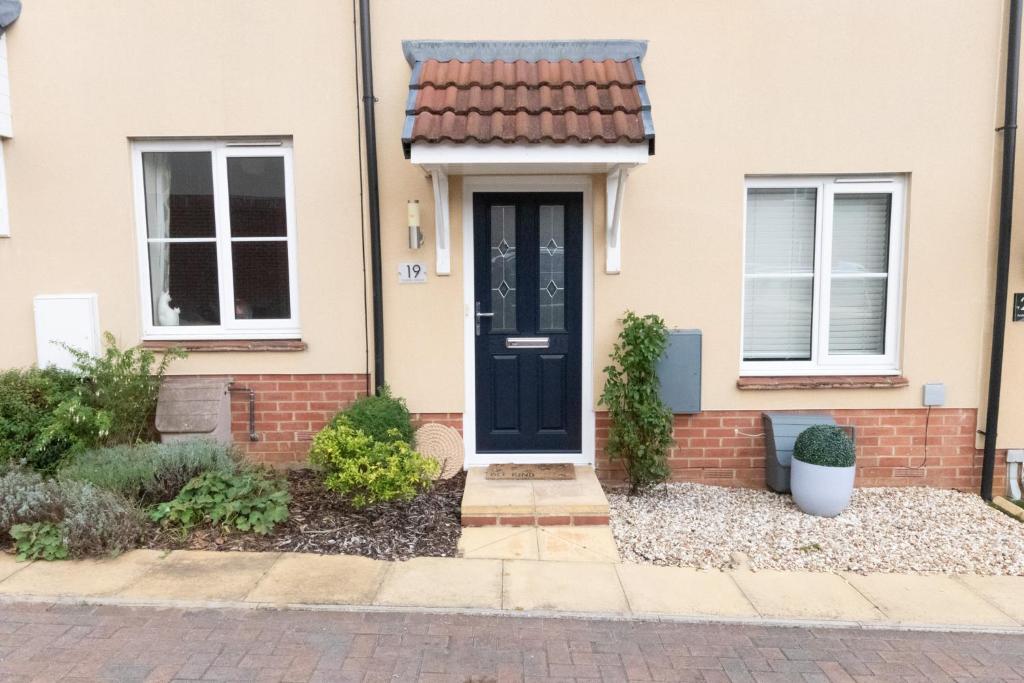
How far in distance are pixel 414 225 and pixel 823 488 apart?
3.54 m

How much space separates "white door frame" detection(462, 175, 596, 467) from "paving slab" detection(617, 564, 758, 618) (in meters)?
1.56

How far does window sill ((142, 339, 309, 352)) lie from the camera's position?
17.3 ft

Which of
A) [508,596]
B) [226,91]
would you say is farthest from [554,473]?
[226,91]

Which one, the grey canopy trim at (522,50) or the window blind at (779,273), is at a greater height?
the grey canopy trim at (522,50)

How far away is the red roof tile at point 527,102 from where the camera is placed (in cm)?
426

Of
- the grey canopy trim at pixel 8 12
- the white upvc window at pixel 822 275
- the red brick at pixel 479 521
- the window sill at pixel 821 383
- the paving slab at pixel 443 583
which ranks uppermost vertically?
the grey canopy trim at pixel 8 12

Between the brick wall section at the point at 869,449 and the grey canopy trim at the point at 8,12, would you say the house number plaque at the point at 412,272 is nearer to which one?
the brick wall section at the point at 869,449

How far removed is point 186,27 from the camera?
5.05 m

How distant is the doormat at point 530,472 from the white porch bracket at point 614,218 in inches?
63.5

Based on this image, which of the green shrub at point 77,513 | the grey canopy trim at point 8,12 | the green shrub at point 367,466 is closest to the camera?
the green shrub at point 77,513

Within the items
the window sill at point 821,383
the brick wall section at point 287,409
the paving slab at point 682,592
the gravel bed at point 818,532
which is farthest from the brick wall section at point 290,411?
the window sill at point 821,383

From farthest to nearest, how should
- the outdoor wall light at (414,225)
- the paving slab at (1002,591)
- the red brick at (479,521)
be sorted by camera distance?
the outdoor wall light at (414,225)
the red brick at (479,521)
the paving slab at (1002,591)

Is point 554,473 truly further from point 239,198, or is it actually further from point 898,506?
point 239,198

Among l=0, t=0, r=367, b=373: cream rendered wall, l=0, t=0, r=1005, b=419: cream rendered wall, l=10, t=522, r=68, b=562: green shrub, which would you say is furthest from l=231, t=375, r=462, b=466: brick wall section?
l=10, t=522, r=68, b=562: green shrub
